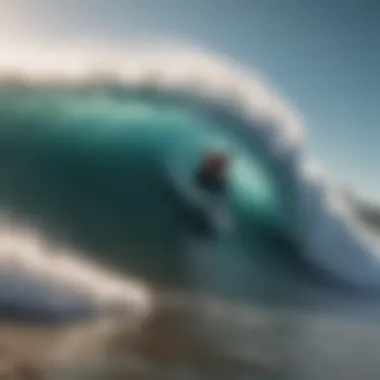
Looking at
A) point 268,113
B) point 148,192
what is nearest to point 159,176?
A: point 148,192

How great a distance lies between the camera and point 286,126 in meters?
1.25

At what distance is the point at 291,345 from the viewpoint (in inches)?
47.4

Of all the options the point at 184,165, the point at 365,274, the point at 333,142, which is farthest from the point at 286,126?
the point at 365,274

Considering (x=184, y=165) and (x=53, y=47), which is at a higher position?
(x=53, y=47)

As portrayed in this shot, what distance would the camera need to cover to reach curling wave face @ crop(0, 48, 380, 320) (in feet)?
3.91

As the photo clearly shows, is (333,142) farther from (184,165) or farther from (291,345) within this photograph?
(291,345)

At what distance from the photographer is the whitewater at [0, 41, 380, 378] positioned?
1.18 metres

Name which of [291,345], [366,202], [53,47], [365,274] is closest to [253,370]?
[291,345]

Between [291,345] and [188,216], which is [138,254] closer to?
[188,216]

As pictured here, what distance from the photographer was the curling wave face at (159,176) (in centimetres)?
119

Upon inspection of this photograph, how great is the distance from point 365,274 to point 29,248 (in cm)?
64

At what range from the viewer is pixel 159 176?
122 centimetres

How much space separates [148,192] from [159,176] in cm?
4

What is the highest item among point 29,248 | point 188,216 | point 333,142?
point 333,142
